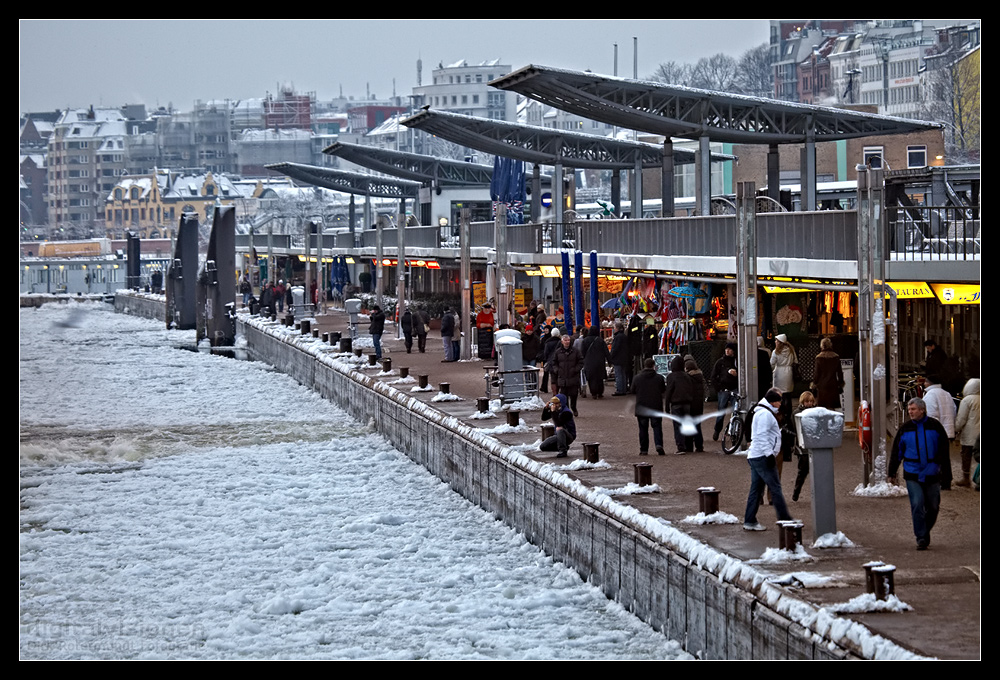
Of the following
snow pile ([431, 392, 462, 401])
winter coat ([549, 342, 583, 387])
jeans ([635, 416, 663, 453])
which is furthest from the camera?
snow pile ([431, 392, 462, 401])

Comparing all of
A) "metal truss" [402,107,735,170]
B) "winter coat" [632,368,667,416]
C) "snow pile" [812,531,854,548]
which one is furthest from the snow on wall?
"metal truss" [402,107,735,170]

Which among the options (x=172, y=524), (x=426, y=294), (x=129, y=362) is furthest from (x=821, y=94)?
(x=172, y=524)

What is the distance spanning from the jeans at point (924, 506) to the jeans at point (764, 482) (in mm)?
1303

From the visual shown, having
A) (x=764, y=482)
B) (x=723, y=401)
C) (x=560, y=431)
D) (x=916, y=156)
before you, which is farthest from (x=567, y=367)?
(x=916, y=156)

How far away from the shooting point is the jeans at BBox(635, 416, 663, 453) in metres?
18.8

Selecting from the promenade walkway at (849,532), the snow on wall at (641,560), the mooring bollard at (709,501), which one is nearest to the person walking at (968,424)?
the promenade walkway at (849,532)

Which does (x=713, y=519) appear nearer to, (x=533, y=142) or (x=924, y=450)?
(x=924, y=450)

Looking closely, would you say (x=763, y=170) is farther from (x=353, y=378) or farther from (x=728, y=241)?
(x=728, y=241)

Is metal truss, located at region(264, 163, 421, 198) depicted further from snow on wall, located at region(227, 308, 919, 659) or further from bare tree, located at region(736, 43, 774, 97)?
snow on wall, located at region(227, 308, 919, 659)

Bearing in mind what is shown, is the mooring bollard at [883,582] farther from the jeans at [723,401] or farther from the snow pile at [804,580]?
the jeans at [723,401]

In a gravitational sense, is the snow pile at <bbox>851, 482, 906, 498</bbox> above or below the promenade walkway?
above

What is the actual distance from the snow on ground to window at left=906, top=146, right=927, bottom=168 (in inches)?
1240

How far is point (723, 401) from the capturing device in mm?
20312
